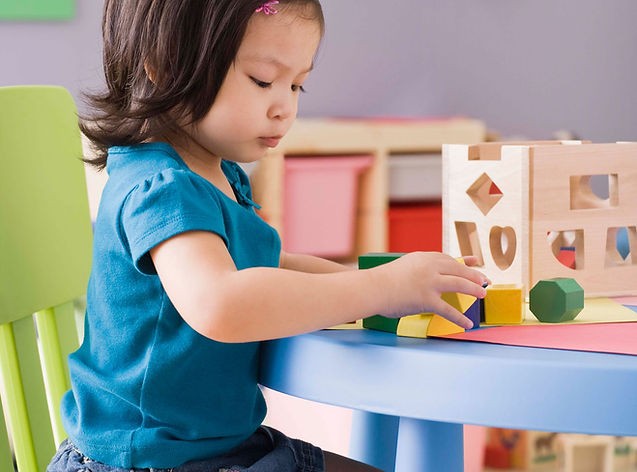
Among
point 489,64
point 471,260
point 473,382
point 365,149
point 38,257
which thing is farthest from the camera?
point 489,64

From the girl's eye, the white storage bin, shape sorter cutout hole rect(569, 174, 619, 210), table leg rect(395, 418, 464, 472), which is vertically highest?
the girl's eye

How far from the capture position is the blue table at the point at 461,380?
58cm

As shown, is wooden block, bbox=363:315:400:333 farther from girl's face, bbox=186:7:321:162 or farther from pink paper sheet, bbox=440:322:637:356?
girl's face, bbox=186:7:321:162

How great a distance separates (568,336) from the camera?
2.27ft

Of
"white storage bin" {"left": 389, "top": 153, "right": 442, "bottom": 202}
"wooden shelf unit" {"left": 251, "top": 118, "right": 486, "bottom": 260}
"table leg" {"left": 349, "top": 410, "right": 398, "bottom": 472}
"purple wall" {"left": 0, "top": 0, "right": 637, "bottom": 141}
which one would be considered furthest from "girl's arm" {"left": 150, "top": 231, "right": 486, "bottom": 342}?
"purple wall" {"left": 0, "top": 0, "right": 637, "bottom": 141}

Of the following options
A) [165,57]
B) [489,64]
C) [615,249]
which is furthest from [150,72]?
[489,64]

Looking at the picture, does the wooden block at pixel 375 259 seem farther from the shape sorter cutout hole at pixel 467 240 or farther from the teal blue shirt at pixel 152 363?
the shape sorter cutout hole at pixel 467 240

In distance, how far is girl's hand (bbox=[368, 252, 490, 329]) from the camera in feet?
2.21

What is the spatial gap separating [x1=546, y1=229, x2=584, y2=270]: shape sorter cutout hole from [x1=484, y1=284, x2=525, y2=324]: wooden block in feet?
0.49

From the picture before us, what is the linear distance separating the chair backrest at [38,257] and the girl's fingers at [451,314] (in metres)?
0.46

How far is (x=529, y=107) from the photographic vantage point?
3.47 metres

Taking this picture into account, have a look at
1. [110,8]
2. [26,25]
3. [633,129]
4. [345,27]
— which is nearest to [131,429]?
[110,8]

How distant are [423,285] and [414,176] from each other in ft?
7.37

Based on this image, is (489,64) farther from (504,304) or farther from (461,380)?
(461,380)
